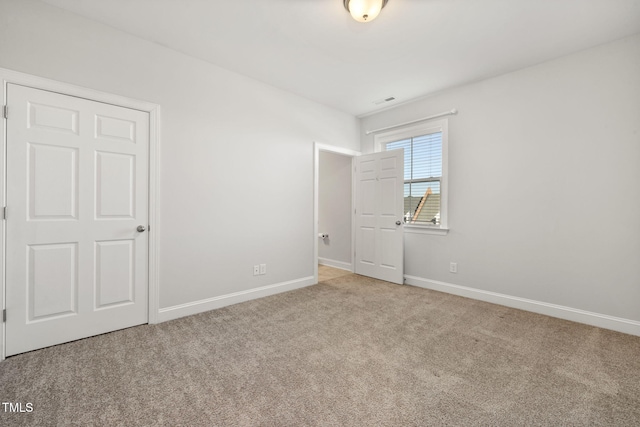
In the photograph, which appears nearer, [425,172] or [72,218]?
[72,218]

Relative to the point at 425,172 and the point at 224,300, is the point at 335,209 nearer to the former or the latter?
the point at 425,172

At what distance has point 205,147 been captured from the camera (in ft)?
10.1

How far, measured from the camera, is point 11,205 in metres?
2.11

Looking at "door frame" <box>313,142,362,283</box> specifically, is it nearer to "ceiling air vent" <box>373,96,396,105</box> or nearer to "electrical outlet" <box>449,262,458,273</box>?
"ceiling air vent" <box>373,96,396,105</box>

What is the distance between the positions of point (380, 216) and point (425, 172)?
37.4 inches

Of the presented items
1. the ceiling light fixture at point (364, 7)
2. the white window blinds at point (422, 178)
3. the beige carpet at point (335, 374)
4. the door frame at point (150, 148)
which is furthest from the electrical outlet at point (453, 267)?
the door frame at point (150, 148)

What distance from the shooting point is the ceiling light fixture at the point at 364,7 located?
2053 mm

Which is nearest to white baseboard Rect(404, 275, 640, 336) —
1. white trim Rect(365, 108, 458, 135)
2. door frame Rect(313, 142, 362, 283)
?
door frame Rect(313, 142, 362, 283)

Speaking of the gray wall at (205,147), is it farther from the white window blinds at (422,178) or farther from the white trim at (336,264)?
the white window blinds at (422,178)

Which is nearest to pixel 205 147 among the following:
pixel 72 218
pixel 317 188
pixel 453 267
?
pixel 72 218

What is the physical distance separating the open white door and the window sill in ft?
0.67

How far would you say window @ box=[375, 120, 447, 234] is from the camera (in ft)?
12.8

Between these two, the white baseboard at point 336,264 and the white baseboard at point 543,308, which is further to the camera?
the white baseboard at point 336,264

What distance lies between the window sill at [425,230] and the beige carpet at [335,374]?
4.23 feet
